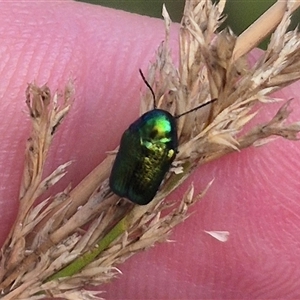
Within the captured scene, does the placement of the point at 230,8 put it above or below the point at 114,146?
above

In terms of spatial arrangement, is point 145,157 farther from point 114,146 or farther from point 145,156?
point 114,146

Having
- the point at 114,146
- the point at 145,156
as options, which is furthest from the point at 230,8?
the point at 145,156

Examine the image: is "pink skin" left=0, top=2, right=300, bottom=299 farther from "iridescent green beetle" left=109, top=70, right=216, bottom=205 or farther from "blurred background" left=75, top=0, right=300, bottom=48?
"blurred background" left=75, top=0, right=300, bottom=48

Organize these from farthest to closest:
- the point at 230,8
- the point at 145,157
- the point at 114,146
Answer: the point at 230,8 < the point at 114,146 < the point at 145,157

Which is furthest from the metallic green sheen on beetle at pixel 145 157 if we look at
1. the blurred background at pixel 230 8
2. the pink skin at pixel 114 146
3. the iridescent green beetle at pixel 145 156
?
the blurred background at pixel 230 8

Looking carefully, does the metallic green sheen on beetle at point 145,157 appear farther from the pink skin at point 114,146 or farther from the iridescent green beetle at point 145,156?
the pink skin at point 114,146

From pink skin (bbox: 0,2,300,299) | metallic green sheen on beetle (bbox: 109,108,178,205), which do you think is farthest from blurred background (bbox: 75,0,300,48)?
metallic green sheen on beetle (bbox: 109,108,178,205)

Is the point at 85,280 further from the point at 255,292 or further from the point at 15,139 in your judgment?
the point at 255,292
